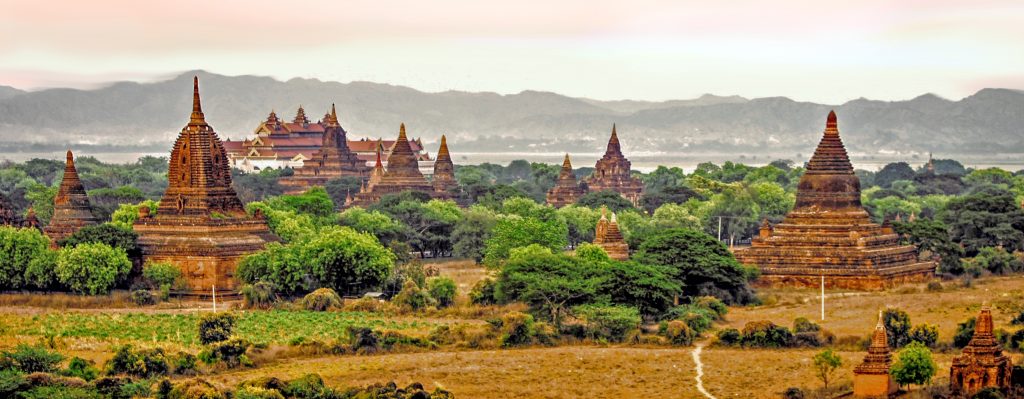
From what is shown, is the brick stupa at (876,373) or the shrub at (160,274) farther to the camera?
the shrub at (160,274)

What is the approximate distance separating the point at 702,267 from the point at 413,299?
1056 cm

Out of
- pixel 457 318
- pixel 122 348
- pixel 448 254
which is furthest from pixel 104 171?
pixel 122 348

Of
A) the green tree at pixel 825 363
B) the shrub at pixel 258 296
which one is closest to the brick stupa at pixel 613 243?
the shrub at pixel 258 296

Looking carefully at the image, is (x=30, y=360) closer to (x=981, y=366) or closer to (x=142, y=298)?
(x=142, y=298)

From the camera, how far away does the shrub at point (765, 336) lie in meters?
54.8

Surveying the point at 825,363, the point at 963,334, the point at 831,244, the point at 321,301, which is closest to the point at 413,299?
the point at 321,301

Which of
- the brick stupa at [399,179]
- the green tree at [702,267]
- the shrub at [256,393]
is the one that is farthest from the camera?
the brick stupa at [399,179]

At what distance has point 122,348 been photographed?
4850 cm

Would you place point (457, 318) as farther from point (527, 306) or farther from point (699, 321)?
point (699, 321)

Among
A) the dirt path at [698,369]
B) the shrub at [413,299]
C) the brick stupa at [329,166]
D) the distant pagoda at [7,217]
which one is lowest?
the dirt path at [698,369]

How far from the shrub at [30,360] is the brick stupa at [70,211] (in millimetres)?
29400

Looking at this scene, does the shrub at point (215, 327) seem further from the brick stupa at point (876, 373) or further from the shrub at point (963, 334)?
the shrub at point (963, 334)

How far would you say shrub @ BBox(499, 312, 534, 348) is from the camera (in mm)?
55094

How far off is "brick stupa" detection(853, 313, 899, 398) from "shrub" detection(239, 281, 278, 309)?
26023 millimetres
